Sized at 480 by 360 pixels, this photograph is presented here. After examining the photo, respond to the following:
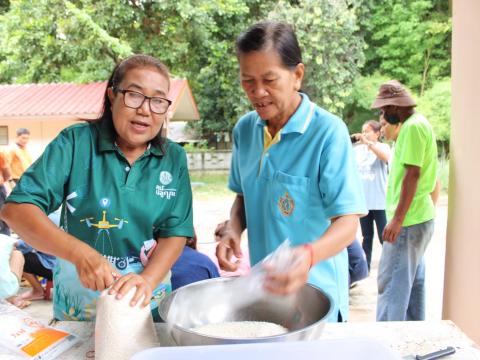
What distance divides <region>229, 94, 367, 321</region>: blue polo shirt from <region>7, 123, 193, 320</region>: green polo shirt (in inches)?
9.6

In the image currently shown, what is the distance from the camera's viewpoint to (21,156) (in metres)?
6.64

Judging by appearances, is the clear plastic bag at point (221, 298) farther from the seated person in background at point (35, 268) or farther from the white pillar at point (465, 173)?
the seated person in background at point (35, 268)

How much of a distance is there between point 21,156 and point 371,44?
10716 mm

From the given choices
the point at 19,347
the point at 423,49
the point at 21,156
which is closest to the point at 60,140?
the point at 19,347

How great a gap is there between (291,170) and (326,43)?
11.0m

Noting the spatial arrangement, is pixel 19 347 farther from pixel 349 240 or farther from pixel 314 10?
pixel 314 10

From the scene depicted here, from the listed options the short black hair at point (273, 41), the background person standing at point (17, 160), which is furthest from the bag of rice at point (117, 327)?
the background person standing at point (17, 160)

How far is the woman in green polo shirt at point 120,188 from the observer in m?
1.27

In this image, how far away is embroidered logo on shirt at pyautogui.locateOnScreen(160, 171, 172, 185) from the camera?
1.34 metres

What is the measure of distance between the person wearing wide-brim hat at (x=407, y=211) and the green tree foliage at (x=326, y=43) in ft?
28.2

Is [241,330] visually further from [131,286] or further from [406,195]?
[406,195]

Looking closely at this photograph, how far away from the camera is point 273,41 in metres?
1.29

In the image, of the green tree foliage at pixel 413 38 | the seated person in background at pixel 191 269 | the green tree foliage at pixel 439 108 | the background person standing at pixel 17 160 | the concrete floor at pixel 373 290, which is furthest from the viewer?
the green tree foliage at pixel 413 38

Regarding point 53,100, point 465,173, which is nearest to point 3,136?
point 53,100
